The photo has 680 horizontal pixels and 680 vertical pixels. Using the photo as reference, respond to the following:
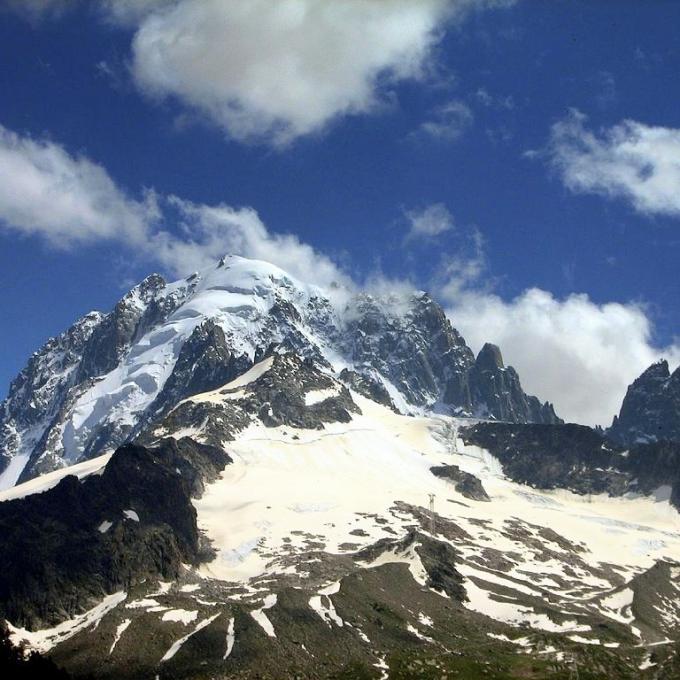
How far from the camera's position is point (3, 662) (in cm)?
18700

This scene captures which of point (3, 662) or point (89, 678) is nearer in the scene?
point (3, 662)

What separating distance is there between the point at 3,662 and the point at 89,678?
19.6m

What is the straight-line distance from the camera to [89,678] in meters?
200
